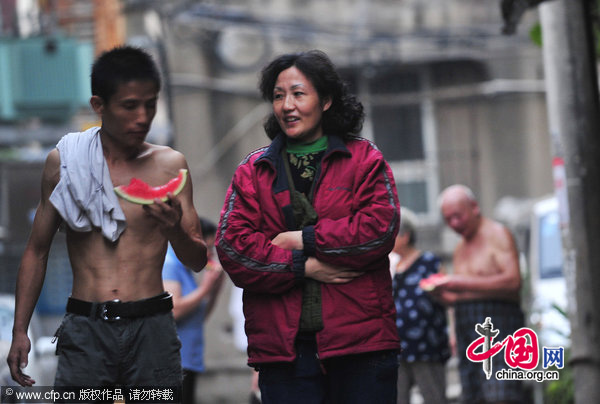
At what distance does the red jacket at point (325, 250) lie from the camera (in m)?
4.18

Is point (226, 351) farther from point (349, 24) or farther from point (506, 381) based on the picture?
point (506, 381)

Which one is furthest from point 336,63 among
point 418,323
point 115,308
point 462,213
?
point 115,308

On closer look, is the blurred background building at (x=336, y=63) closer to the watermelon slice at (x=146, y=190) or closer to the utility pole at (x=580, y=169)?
the utility pole at (x=580, y=169)

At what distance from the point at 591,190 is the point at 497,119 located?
1051 cm

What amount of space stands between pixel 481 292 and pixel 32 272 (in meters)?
4.33

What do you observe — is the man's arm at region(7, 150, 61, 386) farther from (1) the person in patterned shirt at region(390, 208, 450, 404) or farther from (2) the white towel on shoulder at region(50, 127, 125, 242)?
(1) the person in patterned shirt at region(390, 208, 450, 404)

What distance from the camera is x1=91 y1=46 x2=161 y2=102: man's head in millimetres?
4348

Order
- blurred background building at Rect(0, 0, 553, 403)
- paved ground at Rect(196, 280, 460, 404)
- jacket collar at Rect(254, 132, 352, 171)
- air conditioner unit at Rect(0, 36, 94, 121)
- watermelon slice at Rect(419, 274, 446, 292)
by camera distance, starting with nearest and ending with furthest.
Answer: jacket collar at Rect(254, 132, 352, 171) → watermelon slice at Rect(419, 274, 446, 292) → paved ground at Rect(196, 280, 460, 404) → air conditioner unit at Rect(0, 36, 94, 121) → blurred background building at Rect(0, 0, 553, 403)

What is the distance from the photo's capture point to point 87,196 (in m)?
4.27

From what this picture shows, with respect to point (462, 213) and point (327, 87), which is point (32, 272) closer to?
point (327, 87)

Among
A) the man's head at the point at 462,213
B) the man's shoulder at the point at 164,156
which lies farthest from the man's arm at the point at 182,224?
the man's head at the point at 462,213

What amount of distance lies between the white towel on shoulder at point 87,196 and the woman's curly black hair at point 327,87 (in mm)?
849

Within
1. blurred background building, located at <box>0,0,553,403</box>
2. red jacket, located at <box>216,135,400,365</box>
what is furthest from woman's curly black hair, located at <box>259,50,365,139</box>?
blurred background building, located at <box>0,0,553,403</box>

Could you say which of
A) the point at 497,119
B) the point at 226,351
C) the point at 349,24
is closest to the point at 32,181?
the point at 226,351
